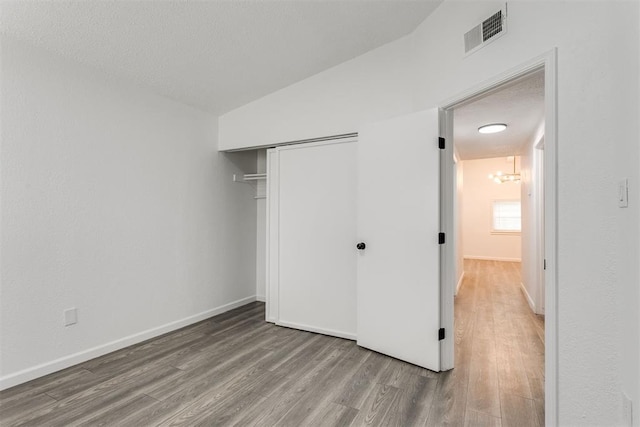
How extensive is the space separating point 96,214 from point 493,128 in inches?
181

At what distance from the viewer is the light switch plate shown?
131cm

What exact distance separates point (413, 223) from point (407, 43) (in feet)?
5.39

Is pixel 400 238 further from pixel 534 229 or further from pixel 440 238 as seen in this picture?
pixel 534 229

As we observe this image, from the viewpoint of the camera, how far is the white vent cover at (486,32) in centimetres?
204

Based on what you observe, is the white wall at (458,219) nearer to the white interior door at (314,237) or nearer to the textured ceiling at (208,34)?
the white interior door at (314,237)

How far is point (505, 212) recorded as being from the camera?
9.22 metres

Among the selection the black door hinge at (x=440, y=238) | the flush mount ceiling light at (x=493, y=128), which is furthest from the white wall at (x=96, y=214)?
the flush mount ceiling light at (x=493, y=128)

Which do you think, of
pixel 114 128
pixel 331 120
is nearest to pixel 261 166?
pixel 331 120

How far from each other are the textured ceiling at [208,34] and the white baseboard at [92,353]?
7.96ft

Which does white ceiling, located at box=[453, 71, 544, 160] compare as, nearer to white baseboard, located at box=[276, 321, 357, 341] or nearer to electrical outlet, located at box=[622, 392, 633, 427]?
electrical outlet, located at box=[622, 392, 633, 427]

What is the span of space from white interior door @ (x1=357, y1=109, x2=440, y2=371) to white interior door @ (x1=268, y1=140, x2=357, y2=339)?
31 cm

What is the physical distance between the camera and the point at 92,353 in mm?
2811

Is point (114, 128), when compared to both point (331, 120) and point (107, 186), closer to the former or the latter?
point (107, 186)

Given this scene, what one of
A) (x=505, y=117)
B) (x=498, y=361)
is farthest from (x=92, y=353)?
(x=505, y=117)
